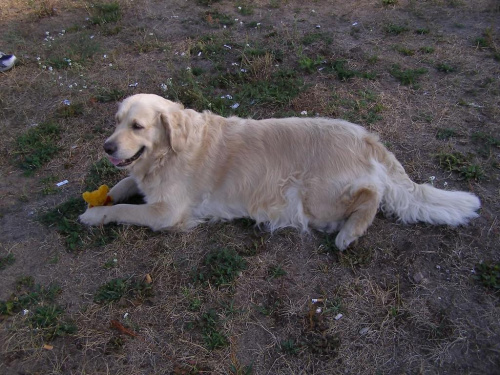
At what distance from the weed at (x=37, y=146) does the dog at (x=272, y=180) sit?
4.20 ft

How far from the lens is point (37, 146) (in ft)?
14.9

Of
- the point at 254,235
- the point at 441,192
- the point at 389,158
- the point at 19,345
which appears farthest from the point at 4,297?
the point at 441,192

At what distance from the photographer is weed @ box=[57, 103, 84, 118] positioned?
4.98 m

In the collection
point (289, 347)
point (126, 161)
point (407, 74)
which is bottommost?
point (289, 347)

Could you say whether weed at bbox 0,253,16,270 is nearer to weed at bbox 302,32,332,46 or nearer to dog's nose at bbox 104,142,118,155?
dog's nose at bbox 104,142,118,155

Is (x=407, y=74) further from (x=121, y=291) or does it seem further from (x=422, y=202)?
(x=121, y=291)

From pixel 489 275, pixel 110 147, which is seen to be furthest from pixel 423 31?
pixel 110 147

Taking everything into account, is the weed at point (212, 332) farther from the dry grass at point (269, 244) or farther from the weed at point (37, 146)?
the weed at point (37, 146)

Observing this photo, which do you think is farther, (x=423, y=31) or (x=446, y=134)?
(x=423, y=31)

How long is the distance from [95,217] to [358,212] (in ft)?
7.67

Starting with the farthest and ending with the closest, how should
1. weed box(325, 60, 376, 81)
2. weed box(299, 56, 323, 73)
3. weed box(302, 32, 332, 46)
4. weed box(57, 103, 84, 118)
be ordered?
weed box(302, 32, 332, 46)
weed box(299, 56, 323, 73)
weed box(325, 60, 376, 81)
weed box(57, 103, 84, 118)

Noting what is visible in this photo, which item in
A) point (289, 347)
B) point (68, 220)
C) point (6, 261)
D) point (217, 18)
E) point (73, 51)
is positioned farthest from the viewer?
point (217, 18)

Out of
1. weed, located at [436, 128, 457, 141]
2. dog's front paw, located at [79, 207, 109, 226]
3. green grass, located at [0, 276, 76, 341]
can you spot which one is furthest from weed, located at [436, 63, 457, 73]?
green grass, located at [0, 276, 76, 341]

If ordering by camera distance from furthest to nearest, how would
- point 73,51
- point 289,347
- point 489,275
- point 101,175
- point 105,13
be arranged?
point 105,13, point 73,51, point 101,175, point 489,275, point 289,347
